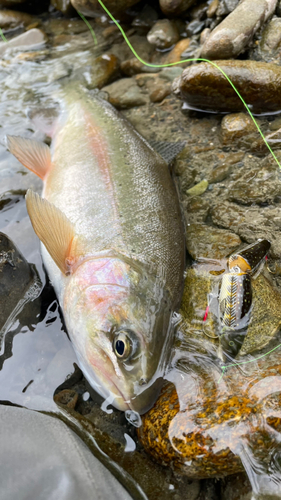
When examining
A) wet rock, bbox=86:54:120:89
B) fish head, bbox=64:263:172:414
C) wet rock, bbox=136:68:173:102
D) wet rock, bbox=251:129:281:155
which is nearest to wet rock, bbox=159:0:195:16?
wet rock, bbox=86:54:120:89

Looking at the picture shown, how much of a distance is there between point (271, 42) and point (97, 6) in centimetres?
322

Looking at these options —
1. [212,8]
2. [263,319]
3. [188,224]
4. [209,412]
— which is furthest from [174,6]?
[209,412]

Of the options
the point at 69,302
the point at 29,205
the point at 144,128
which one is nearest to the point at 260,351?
the point at 69,302

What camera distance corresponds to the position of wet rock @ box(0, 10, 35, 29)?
22.1ft

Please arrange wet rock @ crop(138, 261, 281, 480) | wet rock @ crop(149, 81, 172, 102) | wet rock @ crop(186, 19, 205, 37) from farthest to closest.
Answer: wet rock @ crop(186, 19, 205, 37) → wet rock @ crop(149, 81, 172, 102) → wet rock @ crop(138, 261, 281, 480)

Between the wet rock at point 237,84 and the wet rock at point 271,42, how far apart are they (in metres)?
0.61

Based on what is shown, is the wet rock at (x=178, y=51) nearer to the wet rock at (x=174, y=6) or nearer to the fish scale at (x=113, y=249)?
the wet rock at (x=174, y=6)

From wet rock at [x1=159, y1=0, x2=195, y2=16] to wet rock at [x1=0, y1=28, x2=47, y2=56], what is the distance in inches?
86.3

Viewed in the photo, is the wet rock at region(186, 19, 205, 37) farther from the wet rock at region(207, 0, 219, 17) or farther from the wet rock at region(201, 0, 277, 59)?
the wet rock at region(201, 0, 277, 59)

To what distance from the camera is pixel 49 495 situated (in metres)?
1.89

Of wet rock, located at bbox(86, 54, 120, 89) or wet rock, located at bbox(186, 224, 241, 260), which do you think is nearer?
wet rock, located at bbox(186, 224, 241, 260)

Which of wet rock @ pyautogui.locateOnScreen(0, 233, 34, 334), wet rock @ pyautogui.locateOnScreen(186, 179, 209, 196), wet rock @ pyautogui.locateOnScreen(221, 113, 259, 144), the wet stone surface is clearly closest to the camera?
the wet stone surface

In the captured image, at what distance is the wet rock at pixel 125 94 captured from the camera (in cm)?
489

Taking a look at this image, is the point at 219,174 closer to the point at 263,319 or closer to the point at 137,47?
the point at 263,319
